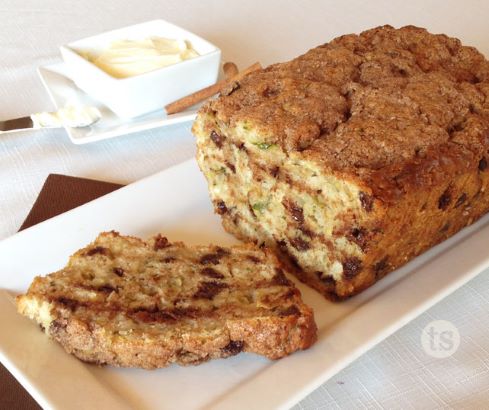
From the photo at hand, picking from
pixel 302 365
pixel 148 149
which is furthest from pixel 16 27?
pixel 302 365

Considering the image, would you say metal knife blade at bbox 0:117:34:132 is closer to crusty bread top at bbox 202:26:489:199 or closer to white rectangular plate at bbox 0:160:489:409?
white rectangular plate at bbox 0:160:489:409

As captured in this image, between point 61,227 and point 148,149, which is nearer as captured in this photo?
point 61,227

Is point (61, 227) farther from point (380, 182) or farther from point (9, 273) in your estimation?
point (380, 182)

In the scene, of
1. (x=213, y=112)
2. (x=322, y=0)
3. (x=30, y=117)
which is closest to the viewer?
(x=213, y=112)

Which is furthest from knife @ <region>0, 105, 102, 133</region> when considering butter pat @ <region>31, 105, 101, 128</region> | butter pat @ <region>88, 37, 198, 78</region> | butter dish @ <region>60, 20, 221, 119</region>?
butter pat @ <region>88, 37, 198, 78</region>

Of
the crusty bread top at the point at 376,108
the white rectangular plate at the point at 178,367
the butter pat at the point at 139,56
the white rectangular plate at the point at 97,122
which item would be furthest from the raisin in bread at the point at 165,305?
the butter pat at the point at 139,56

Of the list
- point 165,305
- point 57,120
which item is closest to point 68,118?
point 57,120

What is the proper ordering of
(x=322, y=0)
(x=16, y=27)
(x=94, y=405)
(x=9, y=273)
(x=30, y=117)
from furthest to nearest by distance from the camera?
(x=322, y=0)
(x=16, y=27)
(x=30, y=117)
(x=9, y=273)
(x=94, y=405)

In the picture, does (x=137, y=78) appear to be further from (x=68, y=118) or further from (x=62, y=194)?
(x=62, y=194)
